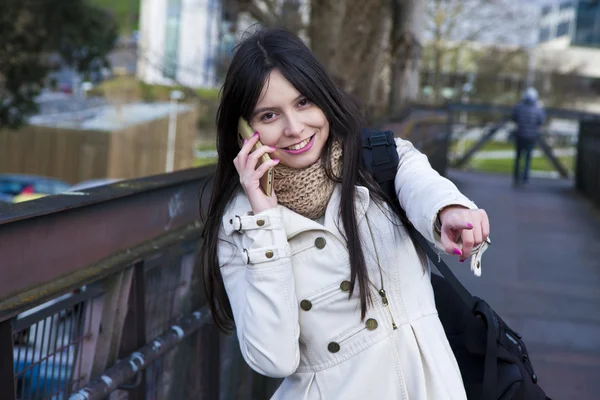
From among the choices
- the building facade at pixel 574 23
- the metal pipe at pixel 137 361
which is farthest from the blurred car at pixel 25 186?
the building facade at pixel 574 23

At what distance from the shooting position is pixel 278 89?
2.59 m

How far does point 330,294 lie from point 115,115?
123 feet

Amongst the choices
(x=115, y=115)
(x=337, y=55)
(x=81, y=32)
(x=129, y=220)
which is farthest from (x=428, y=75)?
(x=129, y=220)

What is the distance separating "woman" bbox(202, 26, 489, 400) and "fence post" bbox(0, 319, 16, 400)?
1.98 ft

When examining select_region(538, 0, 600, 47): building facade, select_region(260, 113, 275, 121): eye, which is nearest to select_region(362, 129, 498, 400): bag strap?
select_region(260, 113, 275, 121): eye

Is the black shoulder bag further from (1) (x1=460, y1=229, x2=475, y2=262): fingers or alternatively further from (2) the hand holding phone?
(1) (x1=460, y1=229, x2=475, y2=262): fingers

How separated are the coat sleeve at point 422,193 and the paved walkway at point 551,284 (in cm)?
121

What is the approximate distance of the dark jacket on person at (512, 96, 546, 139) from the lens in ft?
63.9

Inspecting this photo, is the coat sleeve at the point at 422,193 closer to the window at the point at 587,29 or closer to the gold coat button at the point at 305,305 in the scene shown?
the gold coat button at the point at 305,305

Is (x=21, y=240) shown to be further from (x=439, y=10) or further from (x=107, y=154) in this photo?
(x=439, y=10)

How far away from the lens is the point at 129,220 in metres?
3.79

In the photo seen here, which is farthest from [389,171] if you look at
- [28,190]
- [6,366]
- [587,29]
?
[587,29]

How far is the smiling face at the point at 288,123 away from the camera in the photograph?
2592 millimetres

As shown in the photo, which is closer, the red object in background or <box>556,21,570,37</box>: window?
the red object in background
